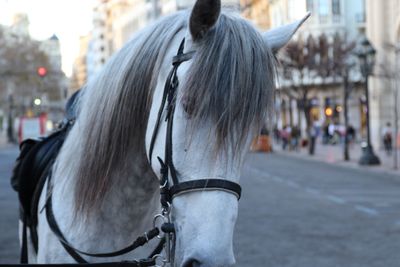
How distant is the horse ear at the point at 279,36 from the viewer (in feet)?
8.96

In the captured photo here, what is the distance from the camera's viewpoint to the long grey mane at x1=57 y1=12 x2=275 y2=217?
7.89 ft

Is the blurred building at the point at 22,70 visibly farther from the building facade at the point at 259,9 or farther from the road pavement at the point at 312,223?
the road pavement at the point at 312,223

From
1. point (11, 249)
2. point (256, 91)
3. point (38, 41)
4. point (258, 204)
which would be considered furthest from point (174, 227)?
point (38, 41)

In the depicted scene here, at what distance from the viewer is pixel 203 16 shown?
2.44m

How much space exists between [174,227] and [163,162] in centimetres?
24

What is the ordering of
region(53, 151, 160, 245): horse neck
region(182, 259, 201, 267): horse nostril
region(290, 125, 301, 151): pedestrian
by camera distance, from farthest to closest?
1. region(290, 125, 301, 151): pedestrian
2. region(53, 151, 160, 245): horse neck
3. region(182, 259, 201, 267): horse nostril

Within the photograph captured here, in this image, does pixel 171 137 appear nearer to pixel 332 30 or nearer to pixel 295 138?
pixel 295 138

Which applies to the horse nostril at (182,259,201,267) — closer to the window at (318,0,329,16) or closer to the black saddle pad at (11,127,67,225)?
the black saddle pad at (11,127,67,225)

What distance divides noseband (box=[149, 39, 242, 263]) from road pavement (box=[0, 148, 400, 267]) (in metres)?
1.16

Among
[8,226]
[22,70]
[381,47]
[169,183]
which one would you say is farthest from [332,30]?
[169,183]

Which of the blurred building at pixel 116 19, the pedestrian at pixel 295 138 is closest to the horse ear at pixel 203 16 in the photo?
the pedestrian at pixel 295 138

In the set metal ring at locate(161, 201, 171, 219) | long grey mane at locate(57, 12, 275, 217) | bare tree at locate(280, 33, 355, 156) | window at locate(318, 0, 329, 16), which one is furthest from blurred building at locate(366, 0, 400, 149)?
metal ring at locate(161, 201, 171, 219)

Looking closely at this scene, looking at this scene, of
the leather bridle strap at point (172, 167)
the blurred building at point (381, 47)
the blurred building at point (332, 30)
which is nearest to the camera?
the leather bridle strap at point (172, 167)

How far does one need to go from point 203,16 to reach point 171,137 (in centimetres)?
45
